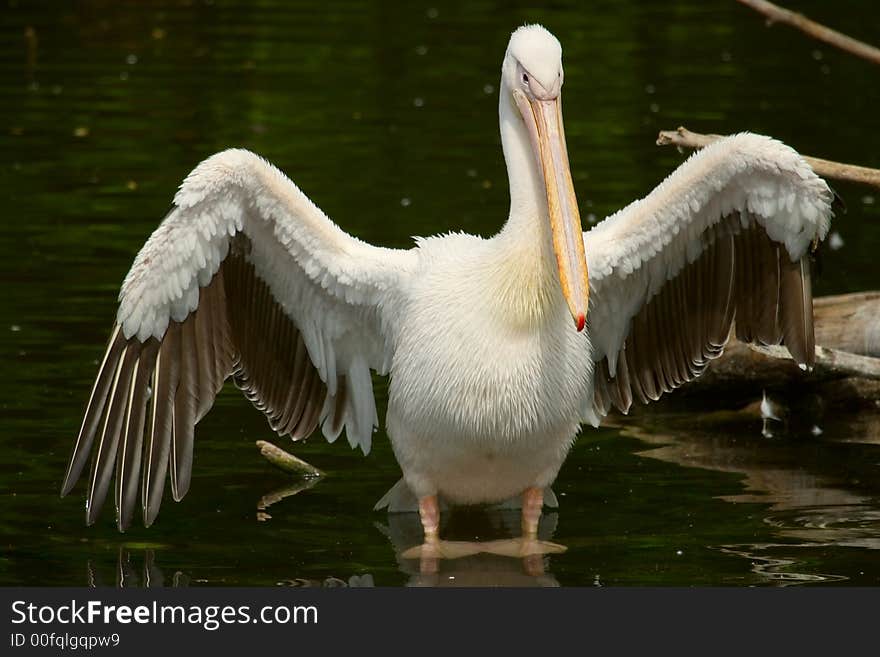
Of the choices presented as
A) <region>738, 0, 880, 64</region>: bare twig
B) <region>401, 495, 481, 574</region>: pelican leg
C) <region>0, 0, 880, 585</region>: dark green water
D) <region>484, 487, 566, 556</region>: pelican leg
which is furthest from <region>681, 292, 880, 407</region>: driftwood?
<region>401, 495, 481, 574</region>: pelican leg

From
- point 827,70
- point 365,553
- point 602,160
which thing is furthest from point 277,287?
point 827,70

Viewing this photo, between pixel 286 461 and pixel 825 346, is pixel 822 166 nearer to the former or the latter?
pixel 825 346

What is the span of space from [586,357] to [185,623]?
1.80 m

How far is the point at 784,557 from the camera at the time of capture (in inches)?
241

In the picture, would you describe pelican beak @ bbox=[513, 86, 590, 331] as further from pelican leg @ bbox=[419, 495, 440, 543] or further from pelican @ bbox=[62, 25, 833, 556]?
pelican leg @ bbox=[419, 495, 440, 543]

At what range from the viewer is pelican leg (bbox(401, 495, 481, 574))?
20.3 feet

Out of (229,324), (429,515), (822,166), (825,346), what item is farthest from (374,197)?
(429,515)

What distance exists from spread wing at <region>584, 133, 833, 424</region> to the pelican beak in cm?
56

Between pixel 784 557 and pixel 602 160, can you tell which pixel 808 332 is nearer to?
pixel 784 557

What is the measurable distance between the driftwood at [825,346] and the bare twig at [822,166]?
900mm

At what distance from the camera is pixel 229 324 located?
6562mm

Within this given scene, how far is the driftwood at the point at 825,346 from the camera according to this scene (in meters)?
7.74

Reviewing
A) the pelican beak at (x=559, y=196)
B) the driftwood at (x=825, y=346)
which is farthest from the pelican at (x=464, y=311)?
the driftwood at (x=825, y=346)

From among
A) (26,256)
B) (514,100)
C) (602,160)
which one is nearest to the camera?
(514,100)
